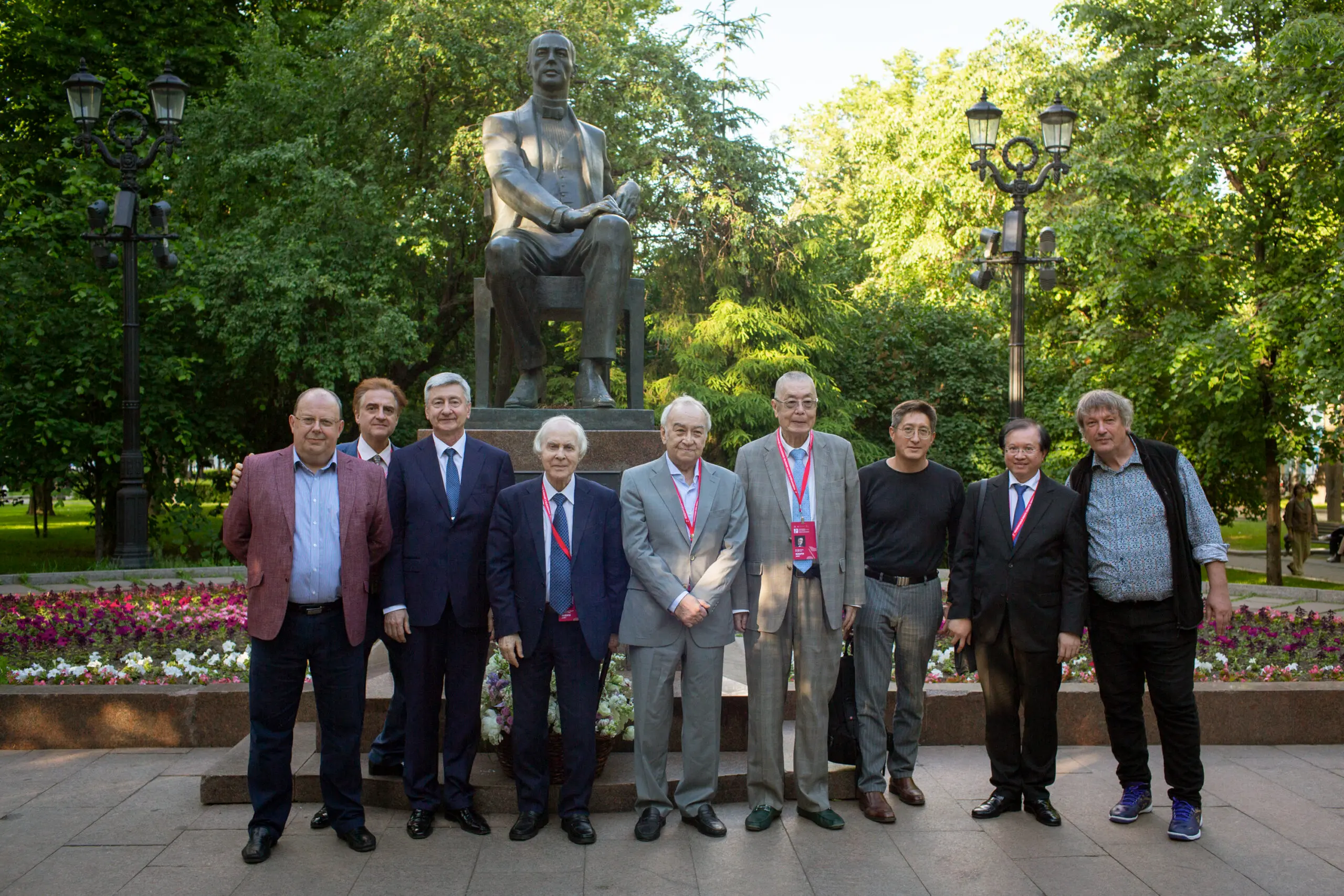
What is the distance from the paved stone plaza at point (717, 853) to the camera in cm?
405

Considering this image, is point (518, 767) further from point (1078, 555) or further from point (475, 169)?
point (475, 169)

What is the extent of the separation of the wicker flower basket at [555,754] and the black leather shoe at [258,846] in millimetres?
989

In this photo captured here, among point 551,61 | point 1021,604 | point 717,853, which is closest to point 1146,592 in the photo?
point 1021,604

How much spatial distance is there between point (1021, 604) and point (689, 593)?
141 centimetres

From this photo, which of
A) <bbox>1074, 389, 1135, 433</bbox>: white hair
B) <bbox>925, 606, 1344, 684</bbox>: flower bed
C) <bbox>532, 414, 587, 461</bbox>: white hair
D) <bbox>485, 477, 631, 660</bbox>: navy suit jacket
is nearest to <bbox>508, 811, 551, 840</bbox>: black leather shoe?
<bbox>485, 477, 631, 660</bbox>: navy suit jacket

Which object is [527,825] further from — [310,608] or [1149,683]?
[1149,683]

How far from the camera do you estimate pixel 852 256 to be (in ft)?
83.8

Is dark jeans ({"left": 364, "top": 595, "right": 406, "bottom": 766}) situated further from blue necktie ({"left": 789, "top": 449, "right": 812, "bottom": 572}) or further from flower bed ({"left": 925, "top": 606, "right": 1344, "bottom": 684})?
flower bed ({"left": 925, "top": 606, "right": 1344, "bottom": 684})

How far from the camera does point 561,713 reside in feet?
15.0

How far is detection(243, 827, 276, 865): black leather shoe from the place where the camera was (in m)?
4.25

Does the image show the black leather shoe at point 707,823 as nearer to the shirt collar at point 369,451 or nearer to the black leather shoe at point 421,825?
the black leather shoe at point 421,825

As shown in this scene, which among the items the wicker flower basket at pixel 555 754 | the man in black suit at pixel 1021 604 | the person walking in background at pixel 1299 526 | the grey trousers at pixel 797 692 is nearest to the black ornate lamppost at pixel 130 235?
the wicker flower basket at pixel 555 754

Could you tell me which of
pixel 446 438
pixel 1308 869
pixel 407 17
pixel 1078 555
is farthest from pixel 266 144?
pixel 1308 869

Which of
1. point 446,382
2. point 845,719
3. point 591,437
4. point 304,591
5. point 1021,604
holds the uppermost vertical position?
point 446,382
